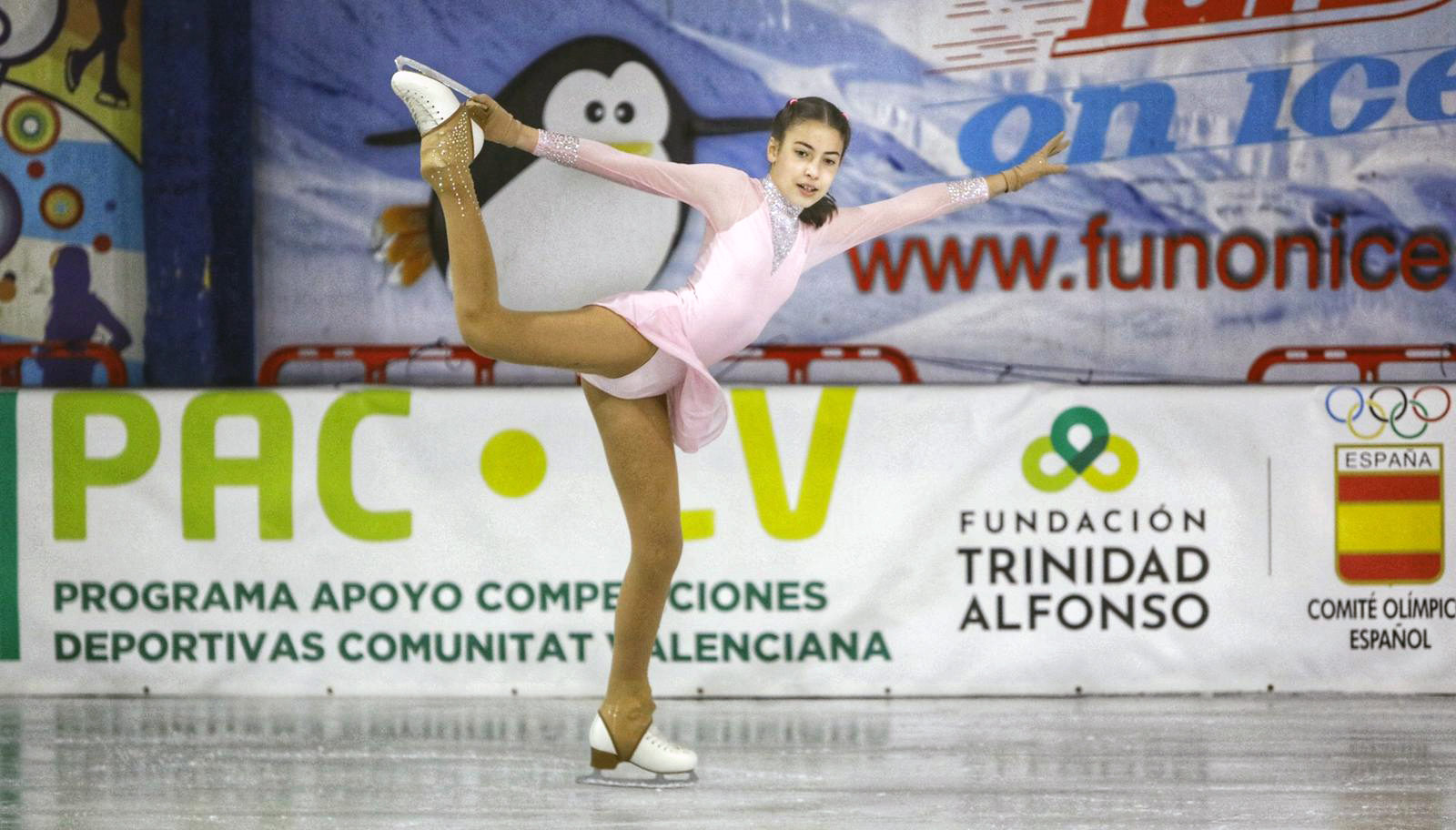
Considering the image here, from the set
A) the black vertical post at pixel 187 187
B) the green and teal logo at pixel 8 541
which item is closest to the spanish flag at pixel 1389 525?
the black vertical post at pixel 187 187

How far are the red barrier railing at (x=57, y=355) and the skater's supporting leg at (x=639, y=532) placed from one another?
135 inches

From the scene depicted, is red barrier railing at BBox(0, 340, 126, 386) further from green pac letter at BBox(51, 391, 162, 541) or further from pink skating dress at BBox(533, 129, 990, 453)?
pink skating dress at BBox(533, 129, 990, 453)

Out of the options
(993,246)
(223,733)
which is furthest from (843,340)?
(223,733)

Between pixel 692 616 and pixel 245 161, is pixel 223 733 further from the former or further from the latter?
pixel 245 161

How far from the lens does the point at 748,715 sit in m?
4.66

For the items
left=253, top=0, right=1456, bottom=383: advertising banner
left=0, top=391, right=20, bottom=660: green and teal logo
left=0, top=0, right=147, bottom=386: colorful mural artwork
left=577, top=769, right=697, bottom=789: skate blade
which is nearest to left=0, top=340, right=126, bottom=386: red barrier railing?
left=0, top=0, right=147, bottom=386: colorful mural artwork

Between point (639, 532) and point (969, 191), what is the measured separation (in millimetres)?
1011

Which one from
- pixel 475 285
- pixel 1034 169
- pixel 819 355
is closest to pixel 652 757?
pixel 475 285

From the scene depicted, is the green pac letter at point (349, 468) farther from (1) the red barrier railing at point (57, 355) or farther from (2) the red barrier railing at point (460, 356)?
(1) the red barrier railing at point (57, 355)

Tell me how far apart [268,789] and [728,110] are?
3.46 m

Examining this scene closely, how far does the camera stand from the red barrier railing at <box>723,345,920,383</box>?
20.3 ft

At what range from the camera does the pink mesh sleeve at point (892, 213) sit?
338 cm

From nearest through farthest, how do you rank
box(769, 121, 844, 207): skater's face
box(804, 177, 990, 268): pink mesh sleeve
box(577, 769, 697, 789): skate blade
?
box(769, 121, 844, 207): skater's face → box(804, 177, 990, 268): pink mesh sleeve → box(577, 769, 697, 789): skate blade

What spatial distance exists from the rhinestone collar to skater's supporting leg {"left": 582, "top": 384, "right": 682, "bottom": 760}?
0.40 m
